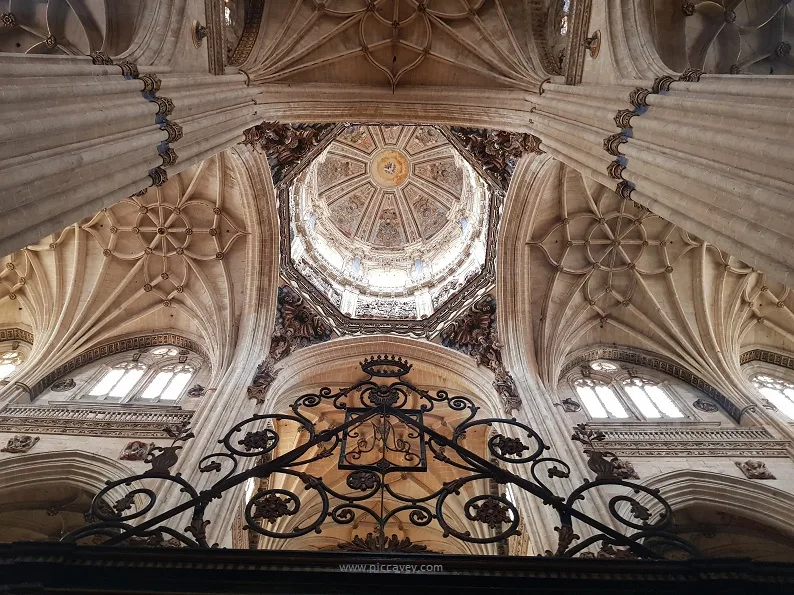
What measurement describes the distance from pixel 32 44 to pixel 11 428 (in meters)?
7.78

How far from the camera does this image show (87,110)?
5199 millimetres

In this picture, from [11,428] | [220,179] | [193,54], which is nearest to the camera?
[193,54]

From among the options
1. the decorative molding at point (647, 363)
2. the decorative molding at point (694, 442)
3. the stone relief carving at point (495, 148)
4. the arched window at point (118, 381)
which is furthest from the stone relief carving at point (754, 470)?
the arched window at point (118, 381)

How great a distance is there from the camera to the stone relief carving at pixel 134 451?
31.2 feet

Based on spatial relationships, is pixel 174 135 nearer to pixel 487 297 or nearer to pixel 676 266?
pixel 487 297

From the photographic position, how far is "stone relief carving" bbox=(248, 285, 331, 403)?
13.3m

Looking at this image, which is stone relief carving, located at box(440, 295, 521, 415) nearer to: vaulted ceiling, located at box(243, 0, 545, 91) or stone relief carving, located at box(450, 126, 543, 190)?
stone relief carving, located at box(450, 126, 543, 190)

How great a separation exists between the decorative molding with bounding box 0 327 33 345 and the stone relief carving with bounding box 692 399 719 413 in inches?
728

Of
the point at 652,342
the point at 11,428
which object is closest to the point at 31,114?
the point at 11,428

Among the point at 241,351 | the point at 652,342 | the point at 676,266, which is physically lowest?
the point at 241,351

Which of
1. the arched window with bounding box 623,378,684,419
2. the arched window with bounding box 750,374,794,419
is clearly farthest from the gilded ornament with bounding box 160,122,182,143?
the arched window with bounding box 750,374,794,419

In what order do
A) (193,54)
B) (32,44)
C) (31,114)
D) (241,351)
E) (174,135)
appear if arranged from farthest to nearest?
(241,351)
(32,44)
(193,54)
(174,135)
(31,114)

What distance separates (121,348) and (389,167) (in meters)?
16.5

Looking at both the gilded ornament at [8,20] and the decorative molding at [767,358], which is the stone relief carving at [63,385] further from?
the decorative molding at [767,358]
